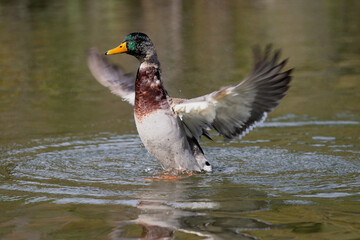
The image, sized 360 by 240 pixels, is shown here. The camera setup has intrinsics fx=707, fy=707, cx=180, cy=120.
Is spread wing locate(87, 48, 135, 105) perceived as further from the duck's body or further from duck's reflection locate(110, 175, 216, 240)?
duck's reflection locate(110, 175, 216, 240)

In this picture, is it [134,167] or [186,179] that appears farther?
[134,167]

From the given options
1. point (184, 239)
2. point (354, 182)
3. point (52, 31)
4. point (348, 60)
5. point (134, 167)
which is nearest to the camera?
point (184, 239)

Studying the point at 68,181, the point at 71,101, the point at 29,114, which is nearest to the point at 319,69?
the point at 71,101

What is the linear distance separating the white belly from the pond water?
211mm

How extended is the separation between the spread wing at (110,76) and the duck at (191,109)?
1048 millimetres

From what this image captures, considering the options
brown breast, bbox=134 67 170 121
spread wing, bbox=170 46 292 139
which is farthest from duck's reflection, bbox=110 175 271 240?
brown breast, bbox=134 67 170 121

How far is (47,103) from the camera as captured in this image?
10.1 metres

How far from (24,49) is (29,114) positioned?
646cm

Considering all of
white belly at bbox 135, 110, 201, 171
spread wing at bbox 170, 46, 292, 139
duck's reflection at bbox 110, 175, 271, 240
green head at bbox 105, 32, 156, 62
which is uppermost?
green head at bbox 105, 32, 156, 62

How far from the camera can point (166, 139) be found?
6379mm

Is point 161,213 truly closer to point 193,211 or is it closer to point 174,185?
point 193,211

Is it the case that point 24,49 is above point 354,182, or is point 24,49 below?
above

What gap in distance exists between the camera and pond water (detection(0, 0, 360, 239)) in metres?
4.89

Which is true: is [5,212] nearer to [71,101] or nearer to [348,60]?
[71,101]
